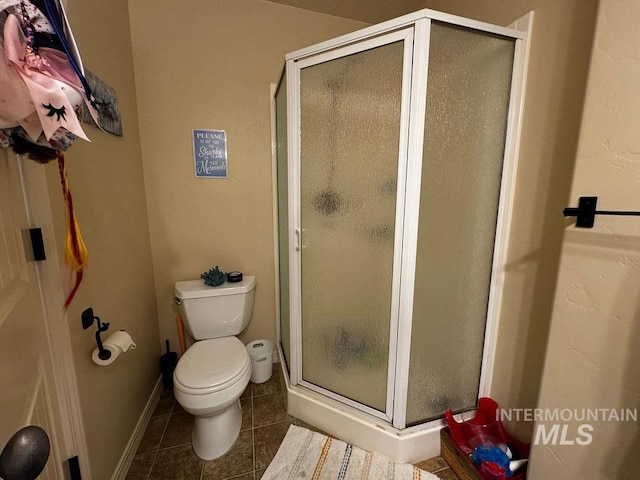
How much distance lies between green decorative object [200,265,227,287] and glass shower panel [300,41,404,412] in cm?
A: 59

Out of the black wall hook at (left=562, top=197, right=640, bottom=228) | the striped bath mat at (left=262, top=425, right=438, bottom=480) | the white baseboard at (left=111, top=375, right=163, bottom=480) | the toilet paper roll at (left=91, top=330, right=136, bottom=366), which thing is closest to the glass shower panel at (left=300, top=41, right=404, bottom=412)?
the striped bath mat at (left=262, top=425, right=438, bottom=480)

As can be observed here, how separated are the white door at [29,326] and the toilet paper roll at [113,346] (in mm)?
159

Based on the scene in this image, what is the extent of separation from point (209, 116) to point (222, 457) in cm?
193

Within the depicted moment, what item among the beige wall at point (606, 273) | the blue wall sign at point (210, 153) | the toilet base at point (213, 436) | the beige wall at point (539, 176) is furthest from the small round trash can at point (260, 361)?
the beige wall at point (606, 273)

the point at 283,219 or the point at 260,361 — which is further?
the point at 260,361

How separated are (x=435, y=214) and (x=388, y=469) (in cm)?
122

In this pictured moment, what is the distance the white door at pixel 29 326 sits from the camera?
1.93 ft

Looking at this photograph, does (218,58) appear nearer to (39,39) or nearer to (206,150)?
(206,150)

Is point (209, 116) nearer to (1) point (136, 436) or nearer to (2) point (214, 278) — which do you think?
(2) point (214, 278)

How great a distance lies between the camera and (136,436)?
4.59ft

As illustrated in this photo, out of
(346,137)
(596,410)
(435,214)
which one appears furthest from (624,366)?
(346,137)

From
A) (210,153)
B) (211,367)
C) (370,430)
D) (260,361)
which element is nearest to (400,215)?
(370,430)

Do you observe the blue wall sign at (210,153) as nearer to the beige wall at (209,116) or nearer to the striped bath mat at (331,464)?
the beige wall at (209,116)

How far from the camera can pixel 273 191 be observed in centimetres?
188
